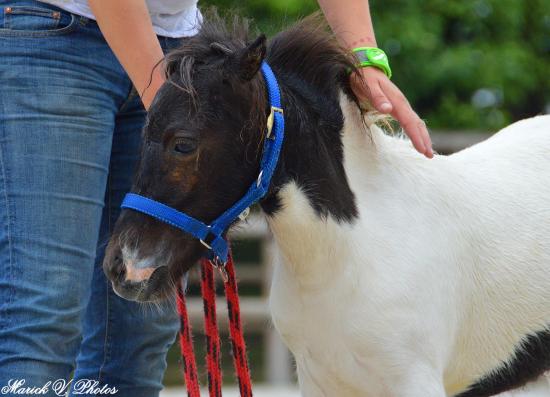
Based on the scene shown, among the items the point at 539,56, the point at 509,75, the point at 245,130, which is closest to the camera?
the point at 245,130

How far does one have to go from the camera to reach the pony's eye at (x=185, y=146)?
274 cm

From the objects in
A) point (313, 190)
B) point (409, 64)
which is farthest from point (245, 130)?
point (409, 64)

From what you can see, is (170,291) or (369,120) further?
(369,120)

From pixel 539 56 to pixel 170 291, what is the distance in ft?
24.1

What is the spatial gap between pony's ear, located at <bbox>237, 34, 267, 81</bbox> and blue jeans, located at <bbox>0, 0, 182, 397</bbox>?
1.92 feet

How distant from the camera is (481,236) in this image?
127 inches

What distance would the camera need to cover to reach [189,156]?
8.98 ft

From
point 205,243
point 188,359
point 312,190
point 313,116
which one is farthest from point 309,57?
point 188,359

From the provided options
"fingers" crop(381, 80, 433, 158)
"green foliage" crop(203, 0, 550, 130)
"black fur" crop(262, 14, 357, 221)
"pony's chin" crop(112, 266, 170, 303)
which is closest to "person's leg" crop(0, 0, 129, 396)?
"pony's chin" crop(112, 266, 170, 303)

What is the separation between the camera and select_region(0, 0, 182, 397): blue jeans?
297cm

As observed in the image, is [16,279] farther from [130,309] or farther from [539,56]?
[539,56]

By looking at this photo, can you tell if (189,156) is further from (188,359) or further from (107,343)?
(107,343)

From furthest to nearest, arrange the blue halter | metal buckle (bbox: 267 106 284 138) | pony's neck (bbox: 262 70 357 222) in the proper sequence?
pony's neck (bbox: 262 70 357 222) < metal buckle (bbox: 267 106 284 138) < the blue halter

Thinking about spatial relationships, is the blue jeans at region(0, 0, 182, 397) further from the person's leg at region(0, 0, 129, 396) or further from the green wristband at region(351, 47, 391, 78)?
the green wristband at region(351, 47, 391, 78)
